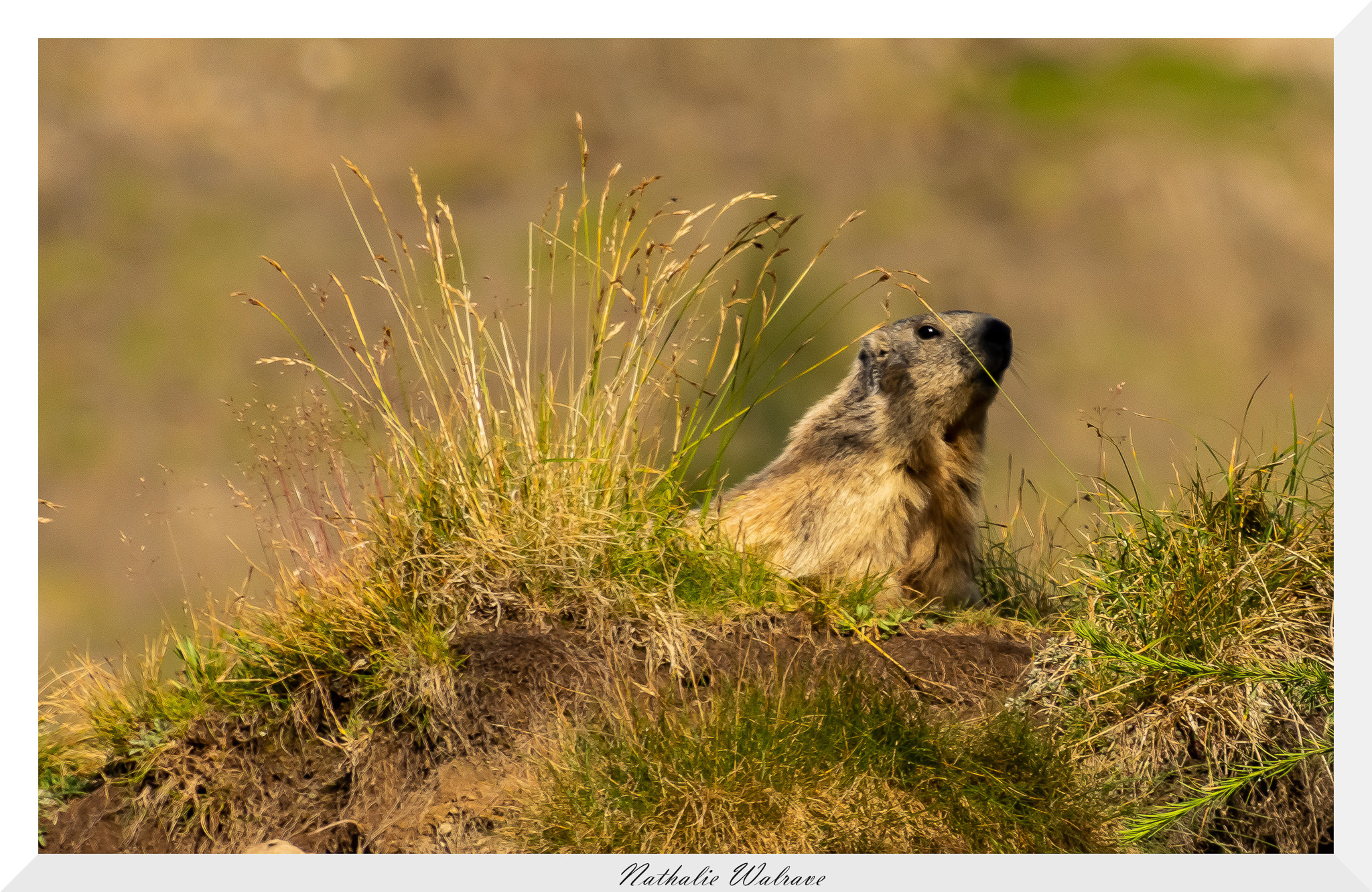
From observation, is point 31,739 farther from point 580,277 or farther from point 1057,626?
point 1057,626

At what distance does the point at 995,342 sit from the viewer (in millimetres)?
5387

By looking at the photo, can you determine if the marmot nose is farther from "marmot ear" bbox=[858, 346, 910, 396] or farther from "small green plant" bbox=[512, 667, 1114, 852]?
"small green plant" bbox=[512, 667, 1114, 852]

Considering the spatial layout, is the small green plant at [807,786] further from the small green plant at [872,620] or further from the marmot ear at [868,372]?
the marmot ear at [868,372]

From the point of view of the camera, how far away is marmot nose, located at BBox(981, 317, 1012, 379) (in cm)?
538

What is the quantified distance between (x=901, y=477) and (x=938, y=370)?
0.57m

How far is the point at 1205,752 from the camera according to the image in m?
3.98

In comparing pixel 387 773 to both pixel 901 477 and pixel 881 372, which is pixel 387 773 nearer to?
pixel 901 477

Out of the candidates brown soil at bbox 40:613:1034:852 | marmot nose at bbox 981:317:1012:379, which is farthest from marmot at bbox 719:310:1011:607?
brown soil at bbox 40:613:1034:852

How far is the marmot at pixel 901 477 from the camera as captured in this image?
17.8 feet

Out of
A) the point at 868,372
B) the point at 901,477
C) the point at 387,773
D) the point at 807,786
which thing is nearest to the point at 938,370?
the point at 868,372

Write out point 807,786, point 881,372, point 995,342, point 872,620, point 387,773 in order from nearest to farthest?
point 807,786 → point 387,773 → point 872,620 → point 995,342 → point 881,372

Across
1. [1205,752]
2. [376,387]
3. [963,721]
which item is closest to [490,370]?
[376,387]

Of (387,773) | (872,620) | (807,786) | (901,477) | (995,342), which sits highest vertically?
(995,342)

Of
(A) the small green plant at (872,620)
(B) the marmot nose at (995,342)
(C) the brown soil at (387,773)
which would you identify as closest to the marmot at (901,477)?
(B) the marmot nose at (995,342)
